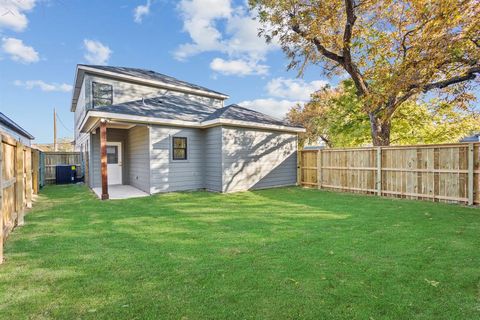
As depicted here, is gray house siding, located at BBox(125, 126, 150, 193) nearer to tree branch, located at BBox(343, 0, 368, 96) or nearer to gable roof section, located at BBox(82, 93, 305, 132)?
gable roof section, located at BBox(82, 93, 305, 132)

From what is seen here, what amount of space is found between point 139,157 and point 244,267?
27.6 ft

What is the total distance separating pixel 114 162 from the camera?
1203 cm

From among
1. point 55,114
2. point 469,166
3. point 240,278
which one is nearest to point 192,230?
point 240,278

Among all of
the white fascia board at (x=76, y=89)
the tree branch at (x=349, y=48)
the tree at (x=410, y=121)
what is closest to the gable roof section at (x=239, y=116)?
the tree branch at (x=349, y=48)

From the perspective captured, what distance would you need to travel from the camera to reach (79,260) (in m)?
3.39

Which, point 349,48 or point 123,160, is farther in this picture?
point 123,160

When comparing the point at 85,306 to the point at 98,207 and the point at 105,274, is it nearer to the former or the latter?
the point at 105,274

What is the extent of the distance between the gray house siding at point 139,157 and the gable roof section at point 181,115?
69 cm

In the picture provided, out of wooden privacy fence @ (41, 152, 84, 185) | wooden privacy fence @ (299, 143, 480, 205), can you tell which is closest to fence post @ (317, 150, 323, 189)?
wooden privacy fence @ (299, 143, 480, 205)

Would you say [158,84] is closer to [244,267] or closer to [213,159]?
[213,159]

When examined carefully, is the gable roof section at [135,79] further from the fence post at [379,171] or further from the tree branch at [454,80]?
the tree branch at [454,80]

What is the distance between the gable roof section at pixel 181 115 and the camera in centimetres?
872

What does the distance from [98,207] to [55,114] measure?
1007 inches

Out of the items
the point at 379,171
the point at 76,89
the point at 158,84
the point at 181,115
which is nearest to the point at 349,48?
the point at 379,171
